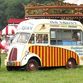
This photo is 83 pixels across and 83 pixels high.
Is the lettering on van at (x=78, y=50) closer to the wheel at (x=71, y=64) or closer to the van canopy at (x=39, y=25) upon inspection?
the wheel at (x=71, y=64)

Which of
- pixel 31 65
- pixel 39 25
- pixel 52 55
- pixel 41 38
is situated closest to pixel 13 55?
pixel 31 65

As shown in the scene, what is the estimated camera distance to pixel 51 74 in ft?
78.8

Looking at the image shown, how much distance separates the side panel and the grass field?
38 centimetres

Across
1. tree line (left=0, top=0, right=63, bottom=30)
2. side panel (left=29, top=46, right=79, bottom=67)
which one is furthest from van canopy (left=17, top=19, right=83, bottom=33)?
tree line (left=0, top=0, right=63, bottom=30)

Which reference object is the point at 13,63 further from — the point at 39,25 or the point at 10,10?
the point at 10,10

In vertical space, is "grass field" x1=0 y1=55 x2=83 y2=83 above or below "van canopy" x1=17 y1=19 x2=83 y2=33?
below

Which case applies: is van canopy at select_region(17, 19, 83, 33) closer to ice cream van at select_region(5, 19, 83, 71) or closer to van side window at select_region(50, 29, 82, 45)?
ice cream van at select_region(5, 19, 83, 71)

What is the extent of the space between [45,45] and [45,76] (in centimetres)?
319

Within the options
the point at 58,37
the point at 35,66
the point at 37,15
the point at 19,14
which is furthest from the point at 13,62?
the point at 19,14

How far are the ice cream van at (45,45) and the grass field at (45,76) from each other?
468 mm

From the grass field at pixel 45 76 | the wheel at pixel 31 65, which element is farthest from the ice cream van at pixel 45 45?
the grass field at pixel 45 76

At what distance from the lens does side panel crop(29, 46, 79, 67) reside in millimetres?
25703

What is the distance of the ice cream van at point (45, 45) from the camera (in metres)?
25.3

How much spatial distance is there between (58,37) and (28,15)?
6.09 metres
